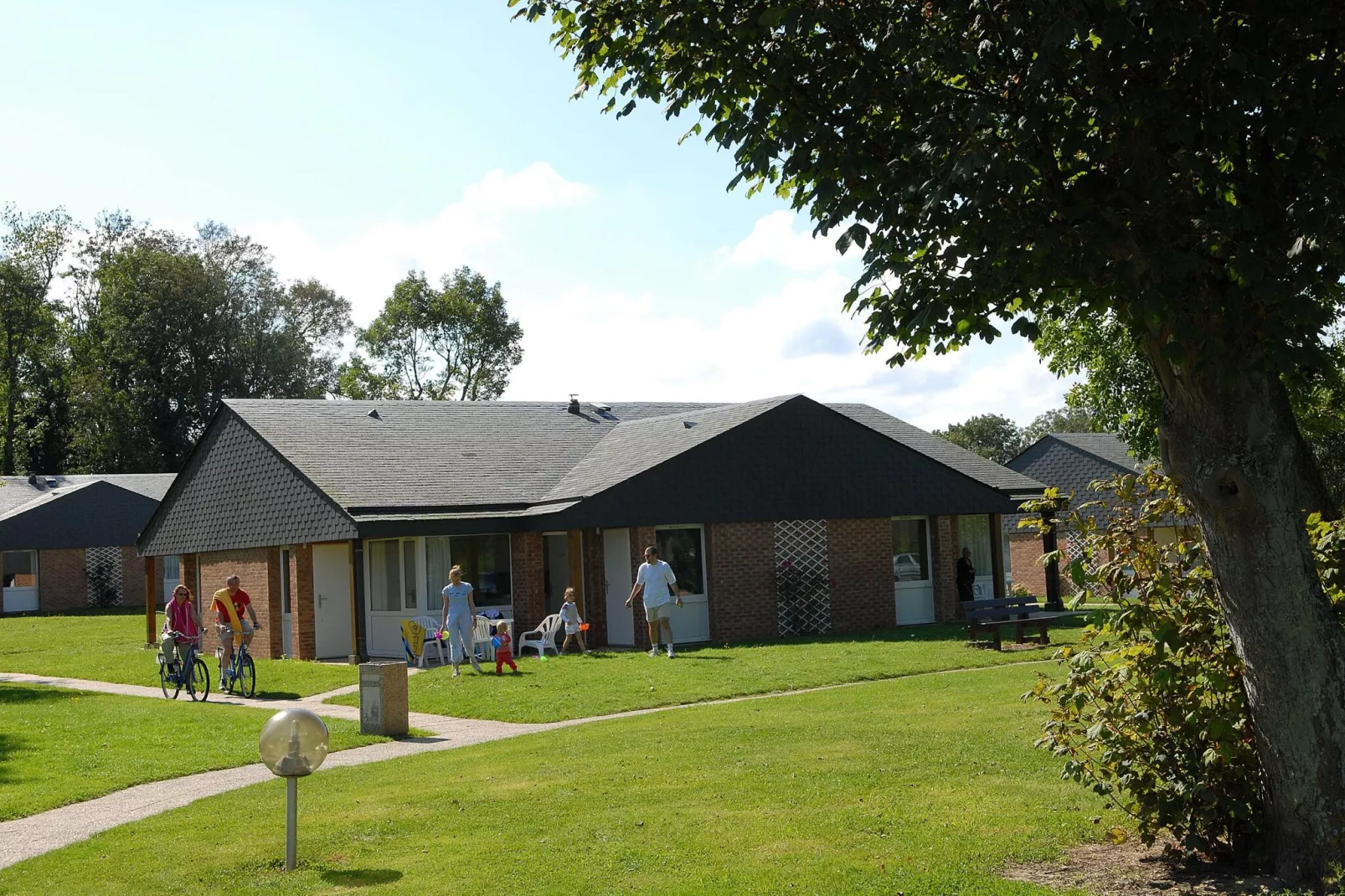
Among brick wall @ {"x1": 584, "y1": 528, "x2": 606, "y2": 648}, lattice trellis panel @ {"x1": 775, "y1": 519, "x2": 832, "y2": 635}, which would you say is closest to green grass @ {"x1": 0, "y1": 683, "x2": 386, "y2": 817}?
brick wall @ {"x1": 584, "y1": 528, "x2": 606, "y2": 648}

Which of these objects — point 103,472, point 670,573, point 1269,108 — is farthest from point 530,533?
point 103,472

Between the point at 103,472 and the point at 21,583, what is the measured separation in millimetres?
16108

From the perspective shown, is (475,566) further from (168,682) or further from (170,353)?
(170,353)

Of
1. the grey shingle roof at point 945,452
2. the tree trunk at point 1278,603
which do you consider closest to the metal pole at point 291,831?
the tree trunk at point 1278,603

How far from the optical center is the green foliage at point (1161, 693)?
732 centimetres

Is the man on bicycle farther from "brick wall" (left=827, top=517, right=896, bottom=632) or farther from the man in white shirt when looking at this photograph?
"brick wall" (left=827, top=517, right=896, bottom=632)

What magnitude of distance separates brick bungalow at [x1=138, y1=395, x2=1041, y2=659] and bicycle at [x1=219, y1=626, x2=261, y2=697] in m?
3.84

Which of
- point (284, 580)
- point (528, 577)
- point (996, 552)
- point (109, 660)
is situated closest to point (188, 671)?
point (528, 577)

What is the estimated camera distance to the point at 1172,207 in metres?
7.17

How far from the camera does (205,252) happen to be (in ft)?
227

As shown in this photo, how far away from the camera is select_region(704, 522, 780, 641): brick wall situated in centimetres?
2598

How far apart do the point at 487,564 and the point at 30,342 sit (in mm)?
45539

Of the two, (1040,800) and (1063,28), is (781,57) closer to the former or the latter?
(1063,28)

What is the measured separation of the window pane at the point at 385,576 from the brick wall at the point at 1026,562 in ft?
68.7
